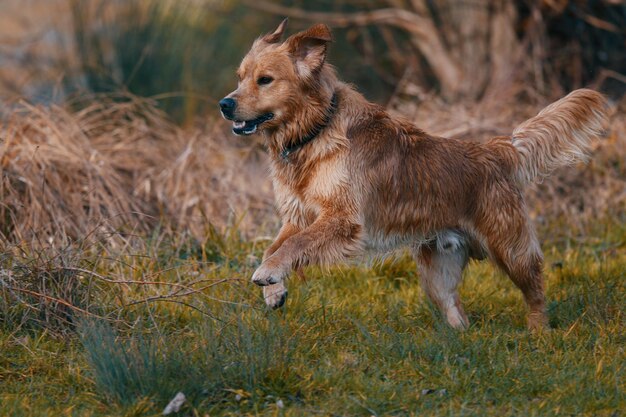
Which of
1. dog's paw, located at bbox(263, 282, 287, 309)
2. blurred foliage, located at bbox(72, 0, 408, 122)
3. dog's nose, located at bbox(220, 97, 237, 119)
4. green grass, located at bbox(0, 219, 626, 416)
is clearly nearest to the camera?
green grass, located at bbox(0, 219, 626, 416)

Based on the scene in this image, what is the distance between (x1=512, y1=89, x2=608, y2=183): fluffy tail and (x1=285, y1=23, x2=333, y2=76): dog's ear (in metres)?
1.42

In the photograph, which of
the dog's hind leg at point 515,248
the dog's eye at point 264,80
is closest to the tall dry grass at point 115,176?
the dog's eye at point 264,80

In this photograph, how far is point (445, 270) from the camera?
5.69 metres

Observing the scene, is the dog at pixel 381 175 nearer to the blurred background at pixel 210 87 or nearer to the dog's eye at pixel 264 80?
the dog's eye at pixel 264 80

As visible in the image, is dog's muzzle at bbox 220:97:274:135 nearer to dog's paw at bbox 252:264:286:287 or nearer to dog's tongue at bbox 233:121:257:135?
dog's tongue at bbox 233:121:257:135

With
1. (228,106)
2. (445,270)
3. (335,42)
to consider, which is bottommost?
(445,270)

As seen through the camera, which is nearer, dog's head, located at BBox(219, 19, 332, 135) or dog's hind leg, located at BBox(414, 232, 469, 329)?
dog's head, located at BBox(219, 19, 332, 135)

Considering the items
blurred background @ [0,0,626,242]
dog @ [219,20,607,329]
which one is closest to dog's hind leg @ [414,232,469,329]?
dog @ [219,20,607,329]

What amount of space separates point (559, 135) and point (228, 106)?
217 centimetres

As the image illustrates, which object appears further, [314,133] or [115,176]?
[115,176]

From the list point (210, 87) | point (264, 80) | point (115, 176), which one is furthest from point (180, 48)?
point (264, 80)

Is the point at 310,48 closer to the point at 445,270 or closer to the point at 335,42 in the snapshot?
the point at 445,270

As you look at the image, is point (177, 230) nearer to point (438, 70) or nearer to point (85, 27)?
point (85, 27)

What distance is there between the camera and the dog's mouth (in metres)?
5.46
